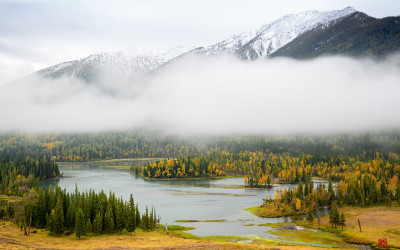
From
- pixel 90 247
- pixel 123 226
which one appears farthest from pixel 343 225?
pixel 90 247

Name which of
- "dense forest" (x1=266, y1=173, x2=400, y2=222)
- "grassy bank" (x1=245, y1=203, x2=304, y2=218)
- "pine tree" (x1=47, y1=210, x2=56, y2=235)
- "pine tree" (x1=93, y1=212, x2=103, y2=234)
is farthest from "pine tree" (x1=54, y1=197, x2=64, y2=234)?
"dense forest" (x1=266, y1=173, x2=400, y2=222)

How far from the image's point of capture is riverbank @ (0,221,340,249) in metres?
72.3

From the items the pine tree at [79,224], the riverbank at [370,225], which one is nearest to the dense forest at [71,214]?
the pine tree at [79,224]

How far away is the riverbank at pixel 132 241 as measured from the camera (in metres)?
72.3

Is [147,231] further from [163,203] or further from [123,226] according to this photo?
[163,203]

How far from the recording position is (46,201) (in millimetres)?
99000

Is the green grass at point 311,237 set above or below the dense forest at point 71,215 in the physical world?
below

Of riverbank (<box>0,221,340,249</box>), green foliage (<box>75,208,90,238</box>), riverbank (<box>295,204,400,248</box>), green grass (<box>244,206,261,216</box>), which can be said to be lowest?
riverbank (<box>295,204,400,248</box>)

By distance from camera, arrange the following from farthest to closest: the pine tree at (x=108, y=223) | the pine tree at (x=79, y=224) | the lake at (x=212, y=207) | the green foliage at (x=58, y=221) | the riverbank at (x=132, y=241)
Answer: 1. the lake at (x=212, y=207)
2. the pine tree at (x=108, y=223)
3. the green foliage at (x=58, y=221)
4. the pine tree at (x=79, y=224)
5. the riverbank at (x=132, y=241)

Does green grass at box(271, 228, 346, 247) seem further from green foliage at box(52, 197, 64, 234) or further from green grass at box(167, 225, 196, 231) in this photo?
green foliage at box(52, 197, 64, 234)

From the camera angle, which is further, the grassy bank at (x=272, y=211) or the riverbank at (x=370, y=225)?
the grassy bank at (x=272, y=211)

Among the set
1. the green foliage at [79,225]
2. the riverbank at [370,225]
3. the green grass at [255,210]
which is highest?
the green foliage at [79,225]

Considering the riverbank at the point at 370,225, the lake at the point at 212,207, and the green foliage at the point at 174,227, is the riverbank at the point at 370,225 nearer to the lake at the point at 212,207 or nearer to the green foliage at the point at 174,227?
the lake at the point at 212,207

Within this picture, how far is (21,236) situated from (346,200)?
128770 mm
